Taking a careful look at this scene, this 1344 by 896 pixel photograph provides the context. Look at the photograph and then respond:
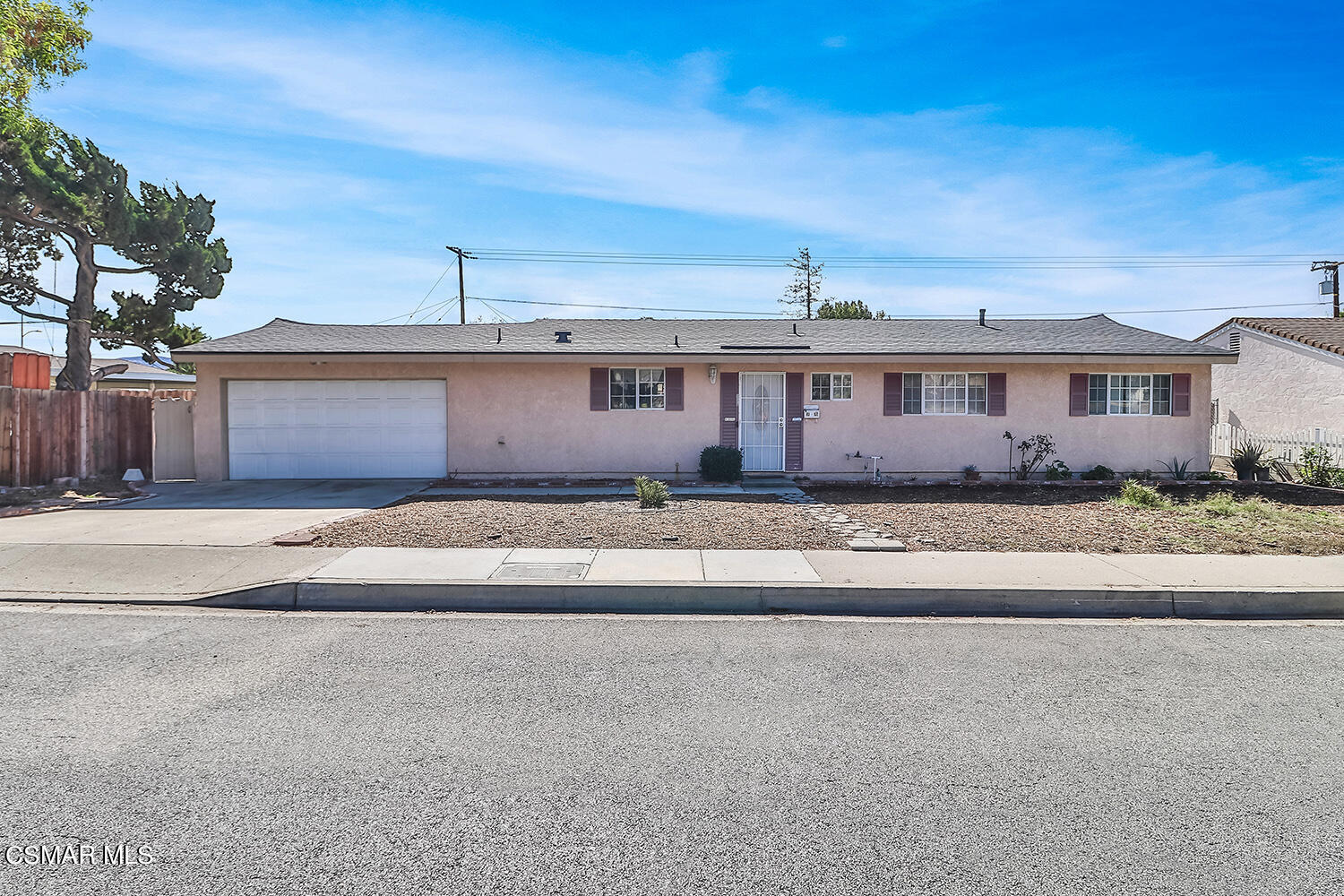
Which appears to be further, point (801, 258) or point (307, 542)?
point (801, 258)

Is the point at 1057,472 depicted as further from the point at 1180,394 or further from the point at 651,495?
the point at 651,495

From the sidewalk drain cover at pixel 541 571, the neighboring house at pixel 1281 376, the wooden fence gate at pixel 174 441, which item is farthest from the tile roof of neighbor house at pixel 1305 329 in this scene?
the wooden fence gate at pixel 174 441

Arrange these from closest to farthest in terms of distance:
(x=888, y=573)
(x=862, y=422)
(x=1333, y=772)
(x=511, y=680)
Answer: (x=1333, y=772), (x=511, y=680), (x=888, y=573), (x=862, y=422)

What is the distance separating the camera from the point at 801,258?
162ft

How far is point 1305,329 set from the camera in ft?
71.1

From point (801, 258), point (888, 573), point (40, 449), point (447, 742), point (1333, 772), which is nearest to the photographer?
point (1333, 772)

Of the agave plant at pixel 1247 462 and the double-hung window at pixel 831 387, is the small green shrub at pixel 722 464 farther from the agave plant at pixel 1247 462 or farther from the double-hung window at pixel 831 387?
the agave plant at pixel 1247 462

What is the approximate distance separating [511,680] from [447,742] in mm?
942

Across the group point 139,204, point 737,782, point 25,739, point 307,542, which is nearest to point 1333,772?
point 737,782

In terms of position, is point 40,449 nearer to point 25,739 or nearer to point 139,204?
point 139,204

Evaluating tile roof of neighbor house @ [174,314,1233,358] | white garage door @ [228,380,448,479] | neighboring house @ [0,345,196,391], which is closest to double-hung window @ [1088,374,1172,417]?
tile roof of neighbor house @ [174,314,1233,358]

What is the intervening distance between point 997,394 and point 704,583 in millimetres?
11548
